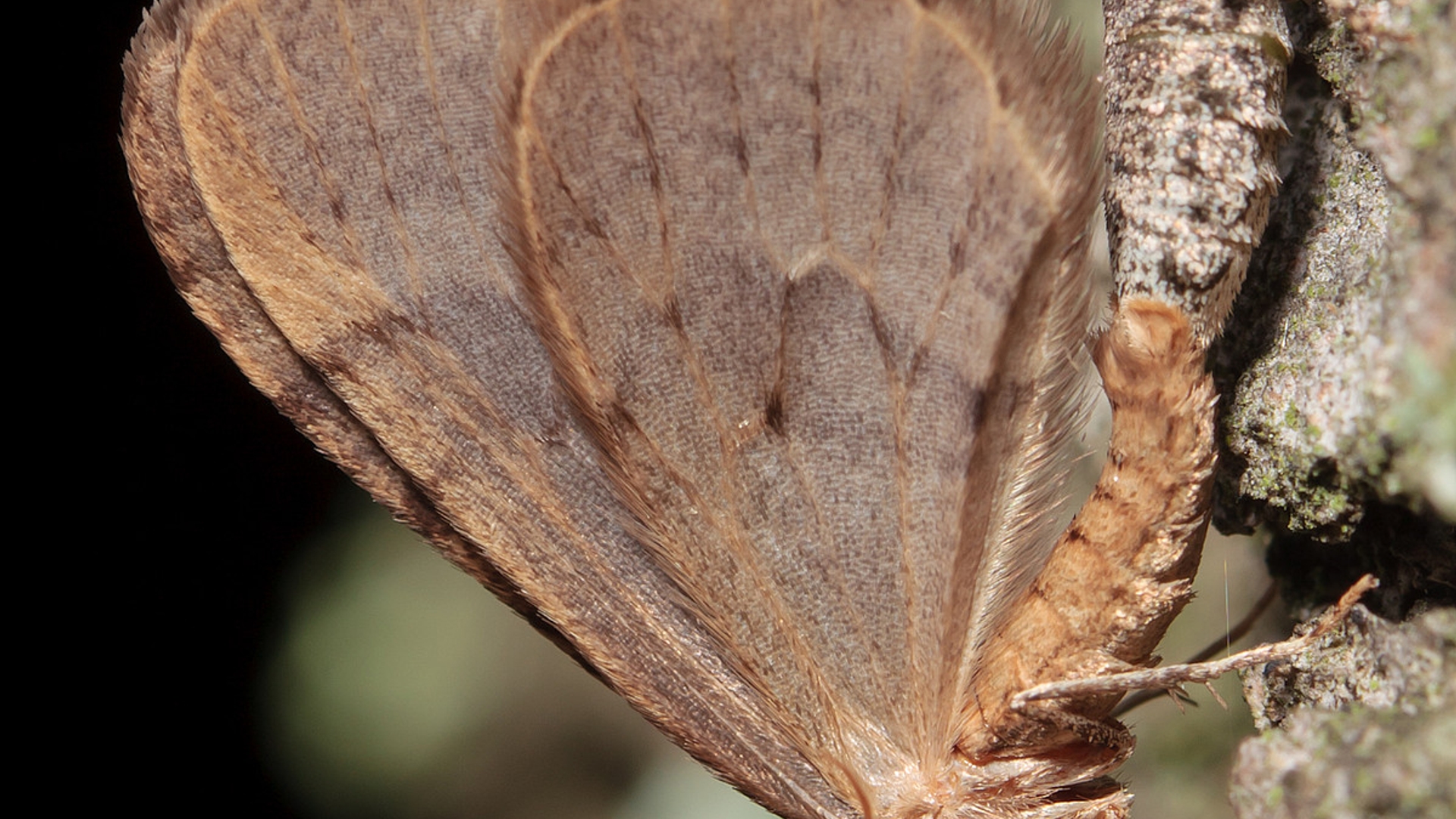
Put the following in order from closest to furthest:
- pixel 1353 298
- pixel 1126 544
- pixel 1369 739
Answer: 1. pixel 1369 739
2. pixel 1353 298
3. pixel 1126 544

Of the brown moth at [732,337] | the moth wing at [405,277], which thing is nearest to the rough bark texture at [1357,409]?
the brown moth at [732,337]

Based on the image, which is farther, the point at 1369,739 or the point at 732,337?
the point at 732,337

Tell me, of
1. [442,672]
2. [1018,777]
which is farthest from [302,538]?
[1018,777]

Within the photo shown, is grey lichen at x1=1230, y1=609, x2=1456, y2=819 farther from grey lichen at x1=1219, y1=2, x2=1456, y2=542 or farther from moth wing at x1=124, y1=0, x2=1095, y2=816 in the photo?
moth wing at x1=124, y1=0, x2=1095, y2=816

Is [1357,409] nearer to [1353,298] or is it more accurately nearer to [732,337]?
[1353,298]

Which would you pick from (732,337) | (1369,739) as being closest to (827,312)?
(732,337)

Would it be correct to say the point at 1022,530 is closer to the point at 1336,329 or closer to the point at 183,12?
the point at 1336,329
